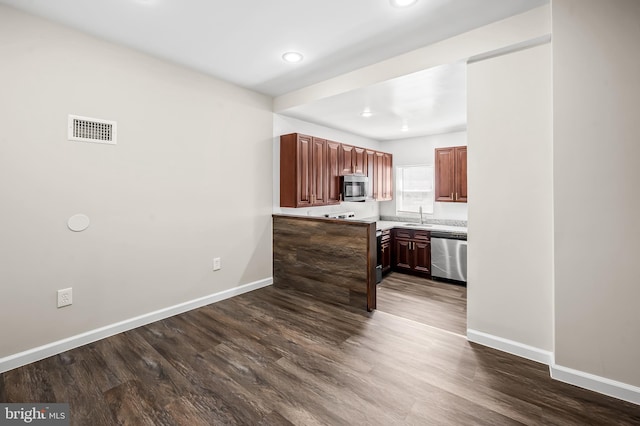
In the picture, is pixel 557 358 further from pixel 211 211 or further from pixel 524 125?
pixel 211 211

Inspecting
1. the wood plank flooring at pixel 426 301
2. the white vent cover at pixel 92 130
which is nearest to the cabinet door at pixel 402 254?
the wood plank flooring at pixel 426 301

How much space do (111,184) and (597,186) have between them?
3776mm

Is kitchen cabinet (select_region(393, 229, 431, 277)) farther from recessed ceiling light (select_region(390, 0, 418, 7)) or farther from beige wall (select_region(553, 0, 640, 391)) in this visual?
recessed ceiling light (select_region(390, 0, 418, 7))

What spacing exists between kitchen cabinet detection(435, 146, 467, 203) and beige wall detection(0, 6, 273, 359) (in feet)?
10.5

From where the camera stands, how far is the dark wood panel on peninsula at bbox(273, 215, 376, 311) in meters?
3.25

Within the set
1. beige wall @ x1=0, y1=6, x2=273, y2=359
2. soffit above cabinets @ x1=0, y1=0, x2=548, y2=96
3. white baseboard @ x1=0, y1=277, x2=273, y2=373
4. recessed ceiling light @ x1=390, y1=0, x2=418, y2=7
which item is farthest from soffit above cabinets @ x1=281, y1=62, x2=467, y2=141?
white baseboard @ x1=0, y1=277, x2=273, y2=373

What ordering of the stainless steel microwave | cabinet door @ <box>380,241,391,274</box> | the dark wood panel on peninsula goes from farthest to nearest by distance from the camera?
cabinet door @ <box>380,241,391,274</box>
the stainless steel microwave
the dark wood panel on peninsula

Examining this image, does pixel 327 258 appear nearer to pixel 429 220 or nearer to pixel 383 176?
pixel 383 176

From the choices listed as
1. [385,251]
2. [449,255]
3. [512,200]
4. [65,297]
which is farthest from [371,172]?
[65,297]

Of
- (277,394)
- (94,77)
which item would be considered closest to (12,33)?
(94,77)

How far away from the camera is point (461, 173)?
15.6 feet

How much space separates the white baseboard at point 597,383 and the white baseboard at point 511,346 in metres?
0.13

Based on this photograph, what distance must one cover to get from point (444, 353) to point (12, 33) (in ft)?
13.5

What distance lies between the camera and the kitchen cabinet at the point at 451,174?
475 cm
